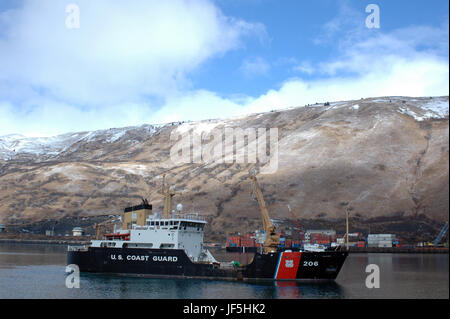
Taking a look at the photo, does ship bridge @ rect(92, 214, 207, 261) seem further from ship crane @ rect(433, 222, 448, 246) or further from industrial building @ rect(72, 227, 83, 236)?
industrial building @ rect(72, 227, 83, 236)

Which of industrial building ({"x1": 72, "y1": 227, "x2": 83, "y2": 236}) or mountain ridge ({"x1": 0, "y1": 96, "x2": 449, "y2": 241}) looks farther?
industrial building ({"x1": 72, "y1": 227, "x2": 83, "y2": 236})

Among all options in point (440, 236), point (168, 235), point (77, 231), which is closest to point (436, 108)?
point (440, 236)

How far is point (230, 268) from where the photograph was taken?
1864 inches

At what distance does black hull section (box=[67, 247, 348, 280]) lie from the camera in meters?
45.8

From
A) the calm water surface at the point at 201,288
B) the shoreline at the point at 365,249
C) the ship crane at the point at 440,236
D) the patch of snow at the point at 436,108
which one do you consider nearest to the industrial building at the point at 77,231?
the shoreline at the point at 365,249

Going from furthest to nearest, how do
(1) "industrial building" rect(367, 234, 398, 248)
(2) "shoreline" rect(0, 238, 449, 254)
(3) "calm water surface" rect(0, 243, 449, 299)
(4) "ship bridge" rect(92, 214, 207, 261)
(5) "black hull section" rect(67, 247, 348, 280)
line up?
(1) "industrial building" rect(367, 234, 398, 248) < (2) "shoreline" rect(0, 238, 449, 254) < (4) "ship bridge" rect(92, 214, 207, 261) < (5) "black hull section" rect(67, 247, 348, 280) < (3) "calm water surface" rect(0, 243, 449, 299)

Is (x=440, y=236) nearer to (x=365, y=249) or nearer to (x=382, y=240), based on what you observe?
(x=382, y=240)

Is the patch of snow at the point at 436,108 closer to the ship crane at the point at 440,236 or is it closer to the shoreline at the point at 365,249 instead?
the ship crane at the point at 440,236

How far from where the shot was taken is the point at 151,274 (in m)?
48.0

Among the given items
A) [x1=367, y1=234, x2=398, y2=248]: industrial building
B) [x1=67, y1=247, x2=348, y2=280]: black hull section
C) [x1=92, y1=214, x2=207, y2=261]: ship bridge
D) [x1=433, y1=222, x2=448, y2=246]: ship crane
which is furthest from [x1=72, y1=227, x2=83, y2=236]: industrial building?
[x1=433, y1=222, x2=448, y2=246]: ship crane

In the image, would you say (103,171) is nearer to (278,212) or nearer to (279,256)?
(278,212)
